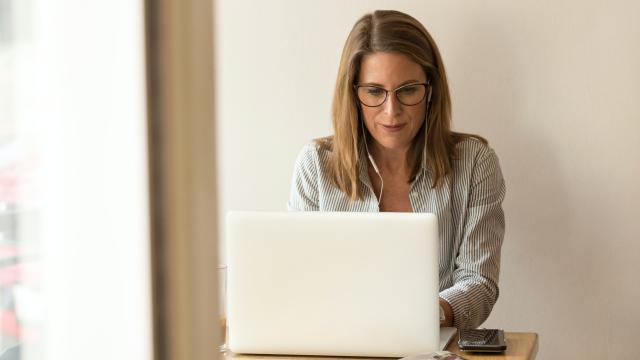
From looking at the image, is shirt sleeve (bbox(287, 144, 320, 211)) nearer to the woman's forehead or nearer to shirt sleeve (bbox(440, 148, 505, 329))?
the woman's forehead

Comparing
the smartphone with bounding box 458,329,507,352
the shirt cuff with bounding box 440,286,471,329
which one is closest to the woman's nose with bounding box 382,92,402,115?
the shirt cuff with bounding box 440,286,471,329

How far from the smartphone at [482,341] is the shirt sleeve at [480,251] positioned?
0.19m

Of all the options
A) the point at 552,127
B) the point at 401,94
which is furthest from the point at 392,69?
the point at 552,127

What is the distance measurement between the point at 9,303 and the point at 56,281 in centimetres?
3

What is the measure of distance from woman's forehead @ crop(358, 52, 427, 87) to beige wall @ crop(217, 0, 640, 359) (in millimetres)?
231

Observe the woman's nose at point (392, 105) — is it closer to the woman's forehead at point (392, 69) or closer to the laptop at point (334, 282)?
the woman's forehead at point (392, 69)

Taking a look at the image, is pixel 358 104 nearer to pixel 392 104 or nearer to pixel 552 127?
pixel 392 104

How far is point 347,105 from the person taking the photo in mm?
2295

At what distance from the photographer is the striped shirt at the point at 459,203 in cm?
212

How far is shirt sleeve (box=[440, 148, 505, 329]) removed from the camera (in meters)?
1.97

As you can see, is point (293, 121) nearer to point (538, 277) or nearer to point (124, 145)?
point (538, 277)

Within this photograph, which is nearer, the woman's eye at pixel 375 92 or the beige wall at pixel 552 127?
the woman's eye at pixel 375 92

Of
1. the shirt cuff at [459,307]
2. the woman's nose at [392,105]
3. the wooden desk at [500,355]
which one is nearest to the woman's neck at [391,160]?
the woman's nose at [392,105]

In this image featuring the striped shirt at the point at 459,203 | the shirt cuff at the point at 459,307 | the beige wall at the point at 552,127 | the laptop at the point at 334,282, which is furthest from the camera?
the beige wall at the point at 552,127
